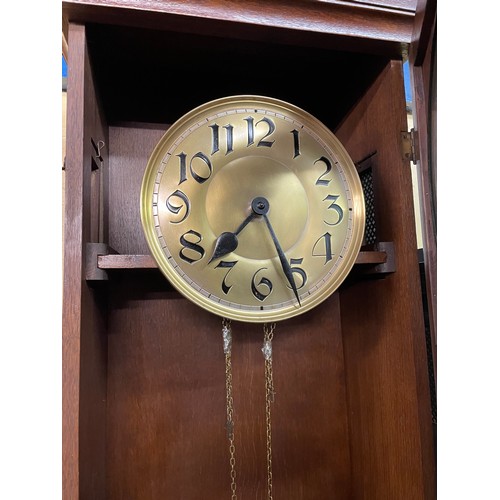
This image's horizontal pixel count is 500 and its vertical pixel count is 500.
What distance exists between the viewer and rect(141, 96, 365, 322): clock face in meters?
0.73

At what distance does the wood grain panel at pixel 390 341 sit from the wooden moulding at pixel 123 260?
0.07 ft

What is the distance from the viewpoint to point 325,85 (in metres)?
0.98

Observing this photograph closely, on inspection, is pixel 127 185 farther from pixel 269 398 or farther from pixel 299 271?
pixel 269 398

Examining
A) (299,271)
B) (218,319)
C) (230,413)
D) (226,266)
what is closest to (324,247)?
(299,271)

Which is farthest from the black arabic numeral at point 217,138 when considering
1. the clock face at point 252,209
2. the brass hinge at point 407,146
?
the brass hinge at point 407,146

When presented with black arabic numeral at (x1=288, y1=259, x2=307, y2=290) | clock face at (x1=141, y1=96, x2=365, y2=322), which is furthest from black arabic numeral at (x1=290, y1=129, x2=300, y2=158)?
black arabic numeral at (x1=288, y1=259, x2=307, y2=290)

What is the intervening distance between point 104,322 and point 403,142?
0.70 m

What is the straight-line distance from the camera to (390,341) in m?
0.81

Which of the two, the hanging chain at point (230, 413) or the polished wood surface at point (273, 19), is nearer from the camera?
the polished wood surface at point (273, 19)

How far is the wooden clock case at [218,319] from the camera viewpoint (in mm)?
684

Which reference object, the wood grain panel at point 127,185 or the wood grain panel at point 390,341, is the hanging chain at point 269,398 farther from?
the wood grain panel at point 127,185

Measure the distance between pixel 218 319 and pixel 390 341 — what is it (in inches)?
15.3

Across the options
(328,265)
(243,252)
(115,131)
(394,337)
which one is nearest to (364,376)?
(394,337)

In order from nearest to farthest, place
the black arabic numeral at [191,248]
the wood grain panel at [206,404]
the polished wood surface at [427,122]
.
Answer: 1. the polished wood surface at [427,122]
2. the black arabic numeral at [191,248]
3. the wood grain panel at [206,404]
